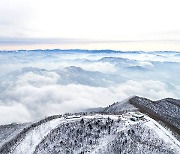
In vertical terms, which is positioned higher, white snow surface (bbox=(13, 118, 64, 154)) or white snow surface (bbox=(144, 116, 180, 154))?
white snow surface (bbox=(144, 116, 180, 154))

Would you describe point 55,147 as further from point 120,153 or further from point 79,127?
point 120,153

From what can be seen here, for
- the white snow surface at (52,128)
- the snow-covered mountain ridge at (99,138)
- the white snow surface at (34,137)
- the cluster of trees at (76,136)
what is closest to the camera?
the snow-covered mountain ridge at (99,138)

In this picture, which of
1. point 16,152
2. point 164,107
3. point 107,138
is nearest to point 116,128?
point 107,138

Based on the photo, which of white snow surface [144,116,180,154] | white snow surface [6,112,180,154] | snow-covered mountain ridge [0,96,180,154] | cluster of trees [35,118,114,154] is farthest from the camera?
white snow surface [6,112,180,154]

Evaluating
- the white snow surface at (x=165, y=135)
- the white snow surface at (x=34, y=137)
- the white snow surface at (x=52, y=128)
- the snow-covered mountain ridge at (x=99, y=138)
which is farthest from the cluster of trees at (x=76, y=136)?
the white snow surface at (x=165, y=135)

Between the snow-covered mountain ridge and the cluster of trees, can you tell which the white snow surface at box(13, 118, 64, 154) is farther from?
the cluster of trees

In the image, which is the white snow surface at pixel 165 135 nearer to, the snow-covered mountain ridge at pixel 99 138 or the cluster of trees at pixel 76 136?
the snow-covered mountain ridge at pixel 99 138

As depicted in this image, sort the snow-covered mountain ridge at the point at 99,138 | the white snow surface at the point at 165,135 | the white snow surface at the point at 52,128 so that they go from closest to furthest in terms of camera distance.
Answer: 1. the snow-covered mountain ridge at the point at 99,138
2. the white snow surface at the point at 165,135
3. the white snow surface at the point at 52,128

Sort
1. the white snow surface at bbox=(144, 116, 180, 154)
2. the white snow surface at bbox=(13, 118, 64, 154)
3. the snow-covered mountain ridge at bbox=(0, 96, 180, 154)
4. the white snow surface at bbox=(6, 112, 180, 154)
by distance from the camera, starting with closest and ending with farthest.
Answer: the snow-covered mountain ridge at bbox=(0, 96, 180, 154), the white snow surface at bbox=(144, 116, 180, 154), the white snow surface at bbox=(6, 112, 180, 154), the white snow surface at bbox=(13, 118, 64, 154)

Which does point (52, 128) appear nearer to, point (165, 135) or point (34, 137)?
point (34, 137)

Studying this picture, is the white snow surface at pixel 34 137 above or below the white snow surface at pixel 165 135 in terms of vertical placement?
below

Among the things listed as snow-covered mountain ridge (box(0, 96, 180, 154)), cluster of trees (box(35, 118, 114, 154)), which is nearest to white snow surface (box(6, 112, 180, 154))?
snow-covered mountain ridge (box(0, 96, 180, 154))

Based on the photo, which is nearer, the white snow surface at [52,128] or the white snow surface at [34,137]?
the white snow surface at [52,128]
